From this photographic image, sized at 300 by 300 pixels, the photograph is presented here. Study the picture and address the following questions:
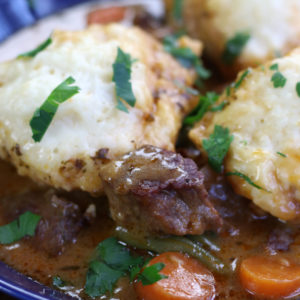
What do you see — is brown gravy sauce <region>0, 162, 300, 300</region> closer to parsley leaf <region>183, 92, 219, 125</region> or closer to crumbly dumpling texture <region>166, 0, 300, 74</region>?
parsley leaf <region>183, 92, 219, 125</region>

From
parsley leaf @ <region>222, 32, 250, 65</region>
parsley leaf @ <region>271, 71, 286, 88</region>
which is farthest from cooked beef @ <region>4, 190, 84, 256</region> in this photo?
parsley leaf @ <region>222, 32, 250, 65</region>

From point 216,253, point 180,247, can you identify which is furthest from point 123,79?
point 216,253

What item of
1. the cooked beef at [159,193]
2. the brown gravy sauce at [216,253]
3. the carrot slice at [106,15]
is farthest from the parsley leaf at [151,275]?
the carrot slice at [106,15]

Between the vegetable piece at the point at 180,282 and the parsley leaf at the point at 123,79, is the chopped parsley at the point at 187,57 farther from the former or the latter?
the vegetable piece at the point at 180,282

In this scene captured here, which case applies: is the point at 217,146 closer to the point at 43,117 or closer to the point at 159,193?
the point at 159,193

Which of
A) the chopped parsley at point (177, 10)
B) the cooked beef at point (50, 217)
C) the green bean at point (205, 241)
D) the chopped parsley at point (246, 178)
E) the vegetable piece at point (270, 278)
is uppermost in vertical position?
the chopped parsley at point (177, 10)
